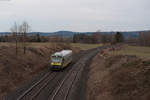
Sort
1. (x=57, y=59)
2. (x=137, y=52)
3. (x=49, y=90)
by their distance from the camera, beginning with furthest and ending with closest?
1. (x=137, y=52)
2. (x=57, y=59)
3. (x=49, y=90)

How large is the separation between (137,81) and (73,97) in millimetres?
7968

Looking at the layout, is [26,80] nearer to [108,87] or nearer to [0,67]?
[0,67]

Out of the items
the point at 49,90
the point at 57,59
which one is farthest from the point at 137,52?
the point at 49,90

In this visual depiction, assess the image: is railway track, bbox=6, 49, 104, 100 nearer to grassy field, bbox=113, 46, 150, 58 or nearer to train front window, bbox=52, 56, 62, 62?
train front window, bbox=52, 56, 62, 62

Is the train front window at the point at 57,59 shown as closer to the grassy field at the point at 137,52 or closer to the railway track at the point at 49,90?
A: the railway track at the point at 49,90

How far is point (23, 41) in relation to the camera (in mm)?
36250

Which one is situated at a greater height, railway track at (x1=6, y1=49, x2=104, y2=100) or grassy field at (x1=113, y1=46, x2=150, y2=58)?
grassy field at (x1=113, y1=46, x2=150, y2=58)

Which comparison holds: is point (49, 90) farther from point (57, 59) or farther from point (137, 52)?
point (137, 52)

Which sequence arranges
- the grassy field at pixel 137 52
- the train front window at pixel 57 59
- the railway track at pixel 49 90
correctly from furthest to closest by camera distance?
the grassy field at pixel 137 52 < the train front window at pixel 57 59 < the railway track at pixel 49 90

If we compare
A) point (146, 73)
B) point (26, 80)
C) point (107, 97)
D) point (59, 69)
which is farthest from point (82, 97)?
point (59, 69)

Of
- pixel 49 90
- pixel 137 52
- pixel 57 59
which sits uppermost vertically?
pixel 57 59


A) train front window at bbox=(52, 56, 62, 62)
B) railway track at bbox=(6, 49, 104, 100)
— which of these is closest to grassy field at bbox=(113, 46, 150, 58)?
train front window at bbox=(52, 56, 62, 62)

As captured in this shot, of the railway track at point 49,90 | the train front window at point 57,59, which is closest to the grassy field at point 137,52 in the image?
the train front window at point 57,59

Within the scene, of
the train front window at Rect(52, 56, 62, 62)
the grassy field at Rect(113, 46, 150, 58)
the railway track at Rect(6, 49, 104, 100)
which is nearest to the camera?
the railway track at Rect(6, 49, 104, 100)
